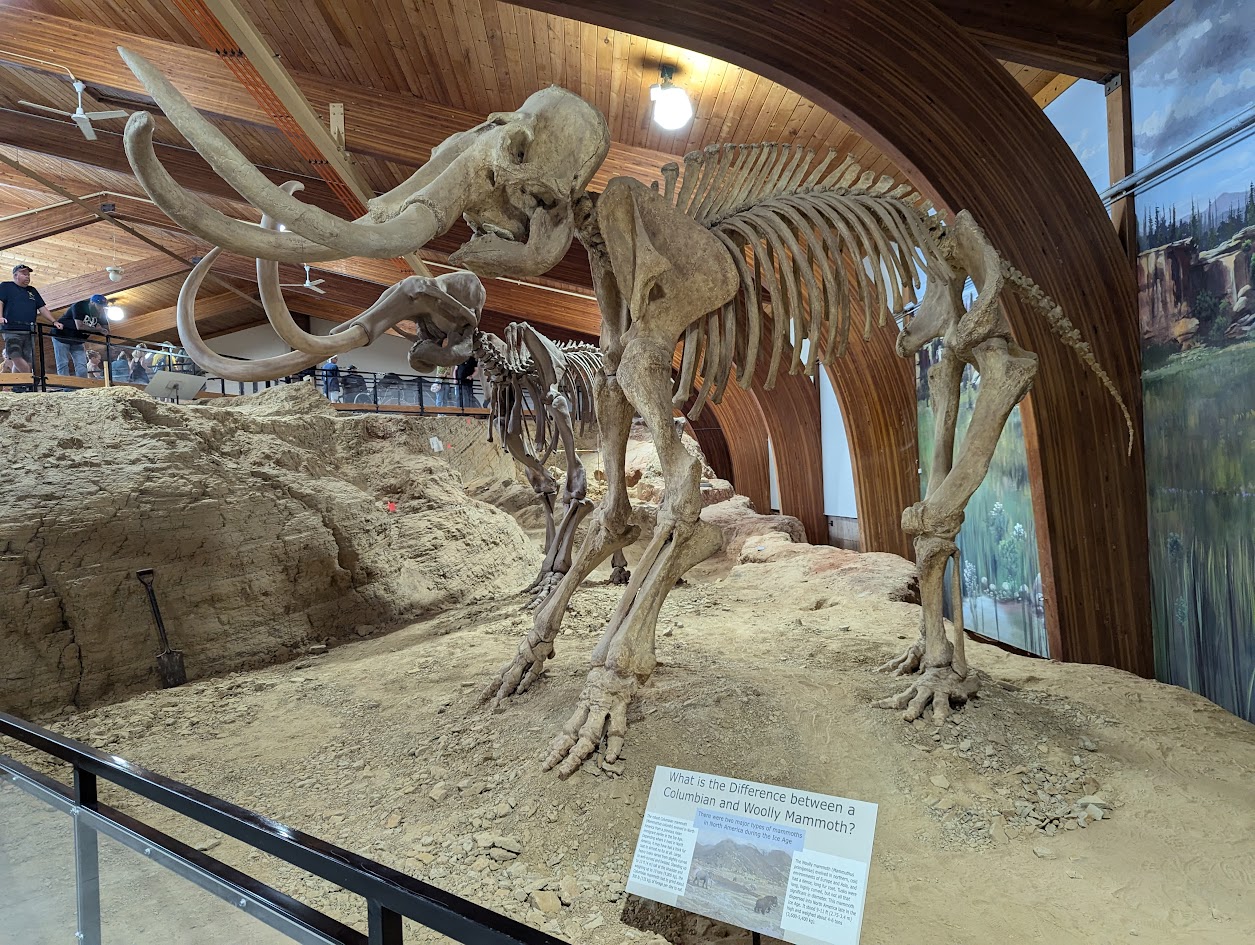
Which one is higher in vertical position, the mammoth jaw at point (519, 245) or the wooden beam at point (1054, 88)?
the wooden beam at point (1054, 88)

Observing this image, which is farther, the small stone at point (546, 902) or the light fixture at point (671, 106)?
the light fixture at point (671, 106)

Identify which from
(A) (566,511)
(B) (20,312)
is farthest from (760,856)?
(B) (20,312)

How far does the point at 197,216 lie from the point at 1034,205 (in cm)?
474

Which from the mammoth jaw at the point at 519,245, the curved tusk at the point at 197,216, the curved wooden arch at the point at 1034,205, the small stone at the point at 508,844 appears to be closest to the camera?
the curved tusk at the point at 197,216

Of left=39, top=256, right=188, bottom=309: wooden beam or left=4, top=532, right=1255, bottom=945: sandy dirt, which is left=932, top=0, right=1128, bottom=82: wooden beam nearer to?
left=4, top=532, right=1255, bottom=945: sandy dirt

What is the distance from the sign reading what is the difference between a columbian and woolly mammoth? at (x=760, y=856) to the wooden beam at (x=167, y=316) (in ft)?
48.0

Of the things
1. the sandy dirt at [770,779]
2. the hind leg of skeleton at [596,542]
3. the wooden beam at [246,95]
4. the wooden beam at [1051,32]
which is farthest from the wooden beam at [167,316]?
the wooden beam at [1051,32]

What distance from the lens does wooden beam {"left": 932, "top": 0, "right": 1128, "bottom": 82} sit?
435cm

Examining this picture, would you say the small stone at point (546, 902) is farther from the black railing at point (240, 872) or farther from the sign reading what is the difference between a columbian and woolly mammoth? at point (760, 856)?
the black railing at point (240, 872)

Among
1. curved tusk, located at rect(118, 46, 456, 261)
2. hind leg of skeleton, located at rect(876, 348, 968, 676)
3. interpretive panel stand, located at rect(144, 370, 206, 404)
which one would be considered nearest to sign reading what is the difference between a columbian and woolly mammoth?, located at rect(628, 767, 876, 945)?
curved tusk, located at rect(118, 46, 456, 261)

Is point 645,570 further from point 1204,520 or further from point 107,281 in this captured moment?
point 107,281

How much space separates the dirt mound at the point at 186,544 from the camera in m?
3.92

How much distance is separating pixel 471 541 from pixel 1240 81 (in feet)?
21.9

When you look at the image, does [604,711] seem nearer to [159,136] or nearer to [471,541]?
[471,541]
